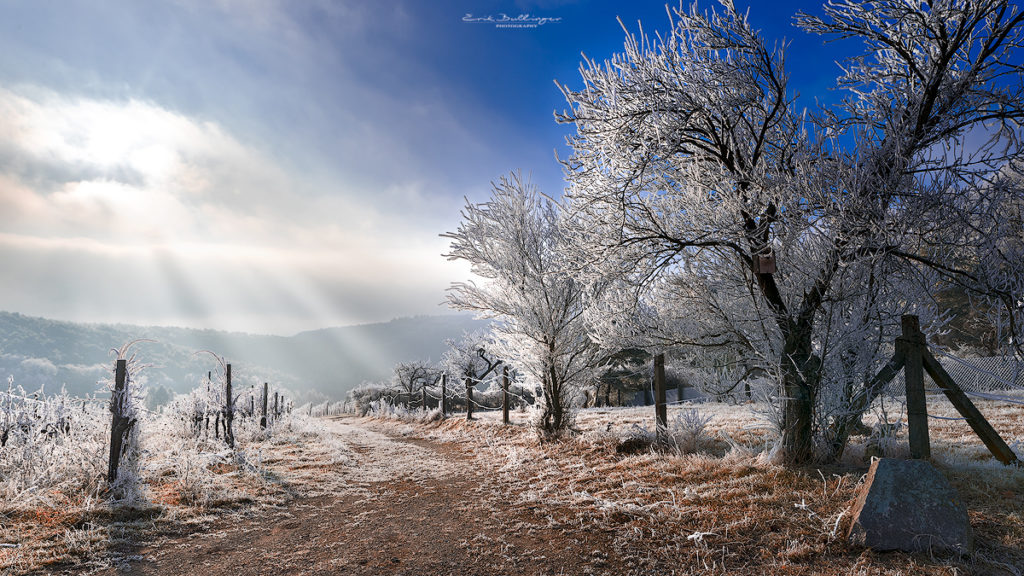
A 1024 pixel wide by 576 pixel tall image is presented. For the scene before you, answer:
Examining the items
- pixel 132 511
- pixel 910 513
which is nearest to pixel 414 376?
pixel 132 511

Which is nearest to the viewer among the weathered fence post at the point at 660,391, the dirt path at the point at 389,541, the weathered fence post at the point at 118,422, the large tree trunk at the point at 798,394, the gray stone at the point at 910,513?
the gray stone at the point at 910,513

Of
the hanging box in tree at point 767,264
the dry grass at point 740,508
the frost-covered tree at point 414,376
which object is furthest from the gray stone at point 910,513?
the frost-covered tree at point 414,376

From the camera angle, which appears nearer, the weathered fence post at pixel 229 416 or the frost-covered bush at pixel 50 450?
the frost-covered bush at pixel 50 450

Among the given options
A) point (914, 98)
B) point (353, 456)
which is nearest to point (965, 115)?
point (914, 98)

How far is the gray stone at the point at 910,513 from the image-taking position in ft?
10.6

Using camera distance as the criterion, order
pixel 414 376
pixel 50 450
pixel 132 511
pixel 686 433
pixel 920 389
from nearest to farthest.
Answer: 1. pixel 920 389
2. pixel 132 511
3. pixel 50 450
4. pixel 686 433
5. pixel 414 376

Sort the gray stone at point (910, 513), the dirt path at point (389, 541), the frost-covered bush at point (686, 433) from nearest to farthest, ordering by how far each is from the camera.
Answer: the gray stone at point (910, 513) < the dirt path at point (389, 541) < the frost-covered bush at point (686, 433)

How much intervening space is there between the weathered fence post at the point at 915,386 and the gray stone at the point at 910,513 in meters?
1.37

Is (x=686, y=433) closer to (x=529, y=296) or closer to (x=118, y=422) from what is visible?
(x=529, y=296)

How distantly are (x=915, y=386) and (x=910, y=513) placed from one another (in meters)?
1.94

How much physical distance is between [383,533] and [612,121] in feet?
16.3

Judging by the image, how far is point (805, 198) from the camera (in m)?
4.64

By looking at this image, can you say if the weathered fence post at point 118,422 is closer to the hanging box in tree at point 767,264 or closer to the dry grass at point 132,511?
the dry grass at point 132,511

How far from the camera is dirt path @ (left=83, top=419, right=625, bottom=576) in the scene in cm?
367
